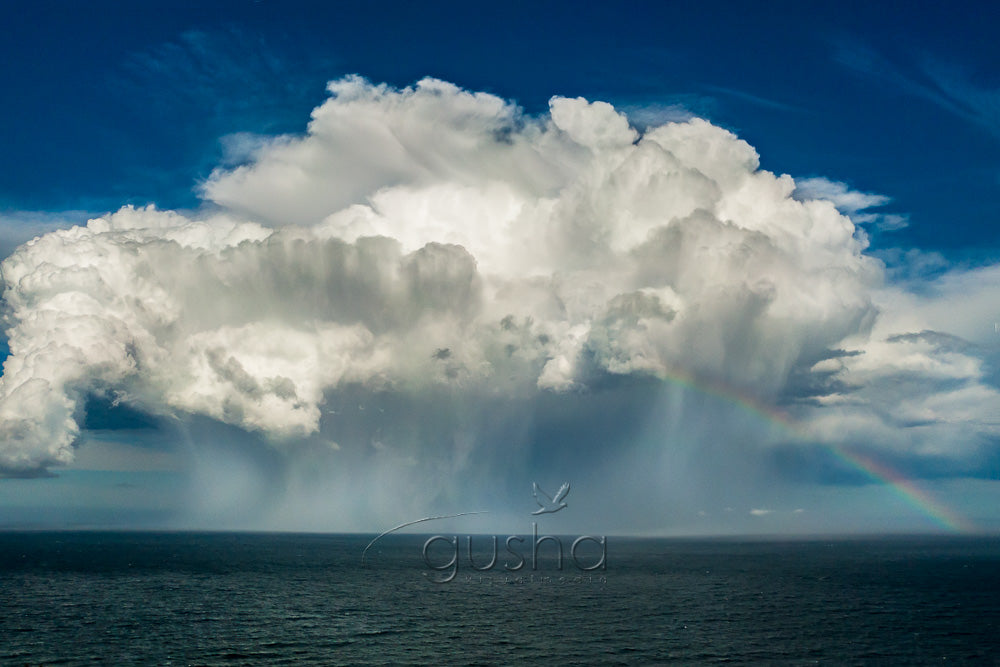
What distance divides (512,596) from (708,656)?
5757 cm

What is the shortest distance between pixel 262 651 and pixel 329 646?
737 cm

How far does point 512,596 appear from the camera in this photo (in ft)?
434

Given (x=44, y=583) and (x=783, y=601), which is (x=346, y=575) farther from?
(x=783, y=601)

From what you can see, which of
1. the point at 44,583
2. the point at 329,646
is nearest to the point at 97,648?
the point at 329,646

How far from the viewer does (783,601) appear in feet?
430

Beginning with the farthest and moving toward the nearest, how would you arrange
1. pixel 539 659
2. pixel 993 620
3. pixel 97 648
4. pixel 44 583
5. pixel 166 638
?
1. pixel 44 583
2. pixel 993 620
3. pixel 166 638
4. pixel 97 648
5. pixel 539 659

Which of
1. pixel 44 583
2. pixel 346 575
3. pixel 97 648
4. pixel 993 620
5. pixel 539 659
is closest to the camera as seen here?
pixel 539 659

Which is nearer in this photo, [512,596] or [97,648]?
[97,648]

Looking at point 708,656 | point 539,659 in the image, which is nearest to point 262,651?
point 539,659

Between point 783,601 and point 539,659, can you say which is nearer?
point 539,659

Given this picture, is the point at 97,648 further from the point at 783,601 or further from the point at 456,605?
the point at 783,601

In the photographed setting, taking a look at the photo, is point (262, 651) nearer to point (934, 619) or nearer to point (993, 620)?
point (934, 619)

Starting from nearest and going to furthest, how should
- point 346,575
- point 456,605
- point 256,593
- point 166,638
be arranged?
point 166,638
point 456,605
point 256,593
point 346,575

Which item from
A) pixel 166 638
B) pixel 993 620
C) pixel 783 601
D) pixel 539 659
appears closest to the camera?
pixel 539 659
